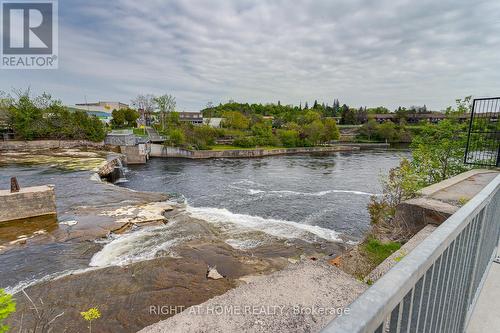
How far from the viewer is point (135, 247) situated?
941 centimetres

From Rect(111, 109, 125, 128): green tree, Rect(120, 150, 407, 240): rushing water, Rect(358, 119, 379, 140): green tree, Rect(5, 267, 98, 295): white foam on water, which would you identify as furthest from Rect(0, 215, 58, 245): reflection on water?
Rect(111, 109, 125, 128): green tree

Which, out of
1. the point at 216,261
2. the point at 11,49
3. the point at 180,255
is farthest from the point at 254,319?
the point at 11,49

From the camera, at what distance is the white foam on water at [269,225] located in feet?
37.8

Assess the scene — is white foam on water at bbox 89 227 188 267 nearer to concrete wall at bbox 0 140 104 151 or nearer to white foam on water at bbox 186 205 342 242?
white foam on water at bbox 186 205 342 242

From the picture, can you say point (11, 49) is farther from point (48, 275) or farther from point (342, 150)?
point (342, 150)

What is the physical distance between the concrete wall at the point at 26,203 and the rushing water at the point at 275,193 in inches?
264

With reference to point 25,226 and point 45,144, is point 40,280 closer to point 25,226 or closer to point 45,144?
point 25,226

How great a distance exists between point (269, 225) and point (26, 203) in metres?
11.2

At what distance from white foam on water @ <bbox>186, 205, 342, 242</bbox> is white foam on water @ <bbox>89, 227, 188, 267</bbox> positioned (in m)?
2.91

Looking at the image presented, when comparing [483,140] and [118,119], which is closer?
[483,140]

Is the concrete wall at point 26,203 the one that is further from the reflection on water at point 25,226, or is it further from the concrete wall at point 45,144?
the concrete wall at point 45,144

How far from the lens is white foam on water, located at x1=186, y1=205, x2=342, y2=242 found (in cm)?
1153

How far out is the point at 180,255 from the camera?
8773 millimetres

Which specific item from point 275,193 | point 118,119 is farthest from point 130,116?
point 275,193
